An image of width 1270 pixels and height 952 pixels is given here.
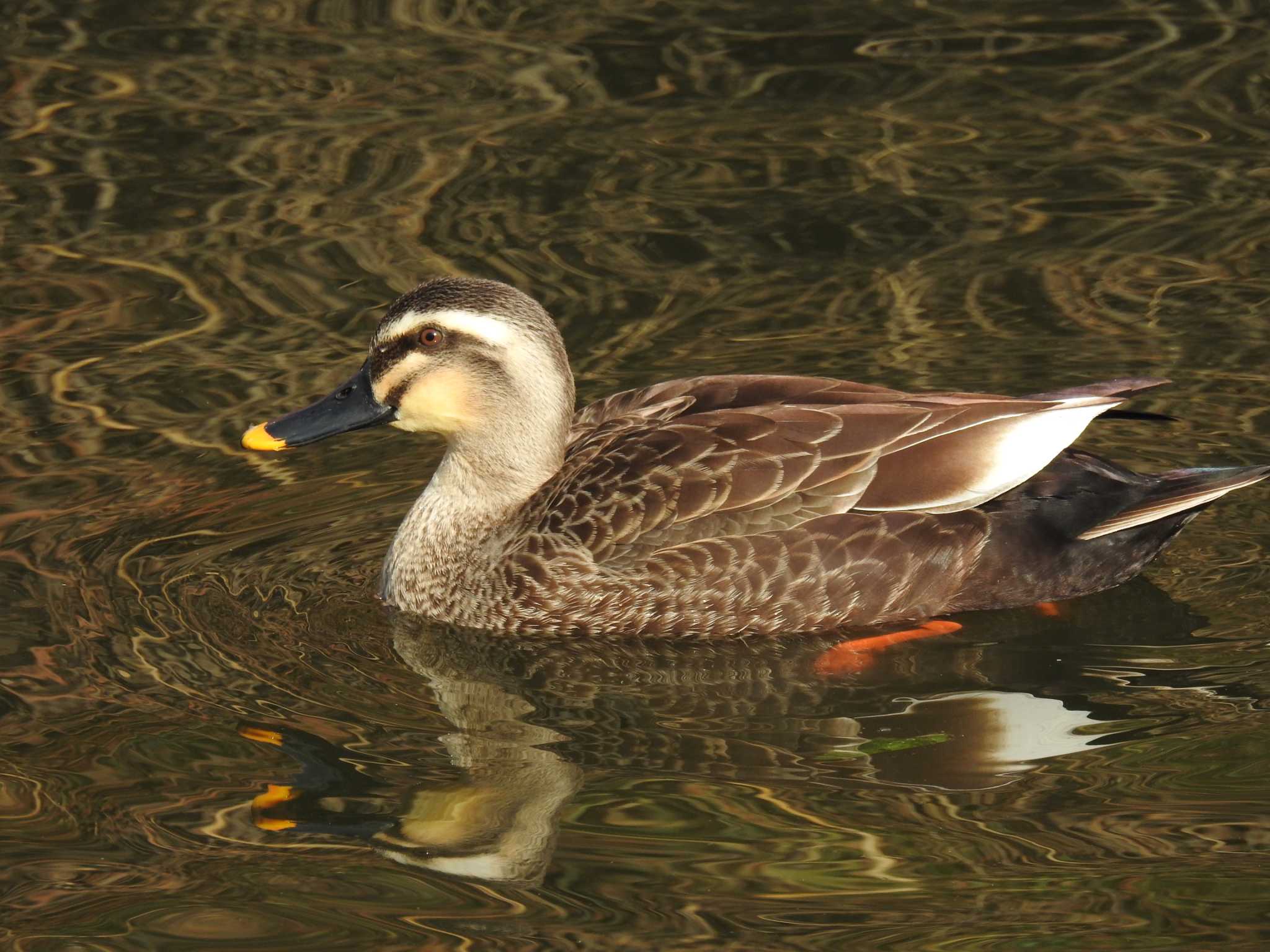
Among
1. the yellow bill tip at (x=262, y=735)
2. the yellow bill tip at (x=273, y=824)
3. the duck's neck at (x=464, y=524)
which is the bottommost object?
the yellow bill tip at (x=273, y=824)

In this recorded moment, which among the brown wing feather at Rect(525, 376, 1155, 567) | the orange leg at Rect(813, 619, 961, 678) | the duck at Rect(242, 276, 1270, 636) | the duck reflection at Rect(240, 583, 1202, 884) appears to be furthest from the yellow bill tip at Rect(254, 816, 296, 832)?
the orange leg at Rect(813, 619, 961, 678)

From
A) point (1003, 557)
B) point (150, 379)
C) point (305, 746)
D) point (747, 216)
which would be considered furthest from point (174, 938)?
point (747, 216)

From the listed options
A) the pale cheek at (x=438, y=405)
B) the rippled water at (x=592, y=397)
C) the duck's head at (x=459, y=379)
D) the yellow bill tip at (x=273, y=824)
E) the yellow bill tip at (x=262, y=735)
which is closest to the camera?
the rippled water at (x=592, y=397)

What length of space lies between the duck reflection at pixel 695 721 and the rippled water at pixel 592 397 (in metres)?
0.02

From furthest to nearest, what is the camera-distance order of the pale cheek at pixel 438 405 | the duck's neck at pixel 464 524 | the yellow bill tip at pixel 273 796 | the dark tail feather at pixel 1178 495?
the duck's neck at pixel 464 524
the pale cheek at pixel 438 405
the dark tail feather at pixel 1178 495
the yellow bill tip at pixel 273 796

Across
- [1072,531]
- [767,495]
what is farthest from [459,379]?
[1072,531]

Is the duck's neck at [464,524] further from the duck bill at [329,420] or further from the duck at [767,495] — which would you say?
the duck bill at [329,420]

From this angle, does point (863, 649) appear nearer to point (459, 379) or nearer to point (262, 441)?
point (459, 379)

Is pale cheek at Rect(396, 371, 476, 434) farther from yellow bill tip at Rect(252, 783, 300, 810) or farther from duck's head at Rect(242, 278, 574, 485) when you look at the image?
yellow bill tip at Rect(252, 783, 300, 810)

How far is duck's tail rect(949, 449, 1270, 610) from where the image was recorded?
793 centimetres

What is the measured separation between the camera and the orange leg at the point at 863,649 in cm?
770

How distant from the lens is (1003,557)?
26.2 ft

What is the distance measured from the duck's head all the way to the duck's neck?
40 millimetres

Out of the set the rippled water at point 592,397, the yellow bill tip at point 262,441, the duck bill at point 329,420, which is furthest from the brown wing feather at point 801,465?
the yellow bill tip at point 262,441
